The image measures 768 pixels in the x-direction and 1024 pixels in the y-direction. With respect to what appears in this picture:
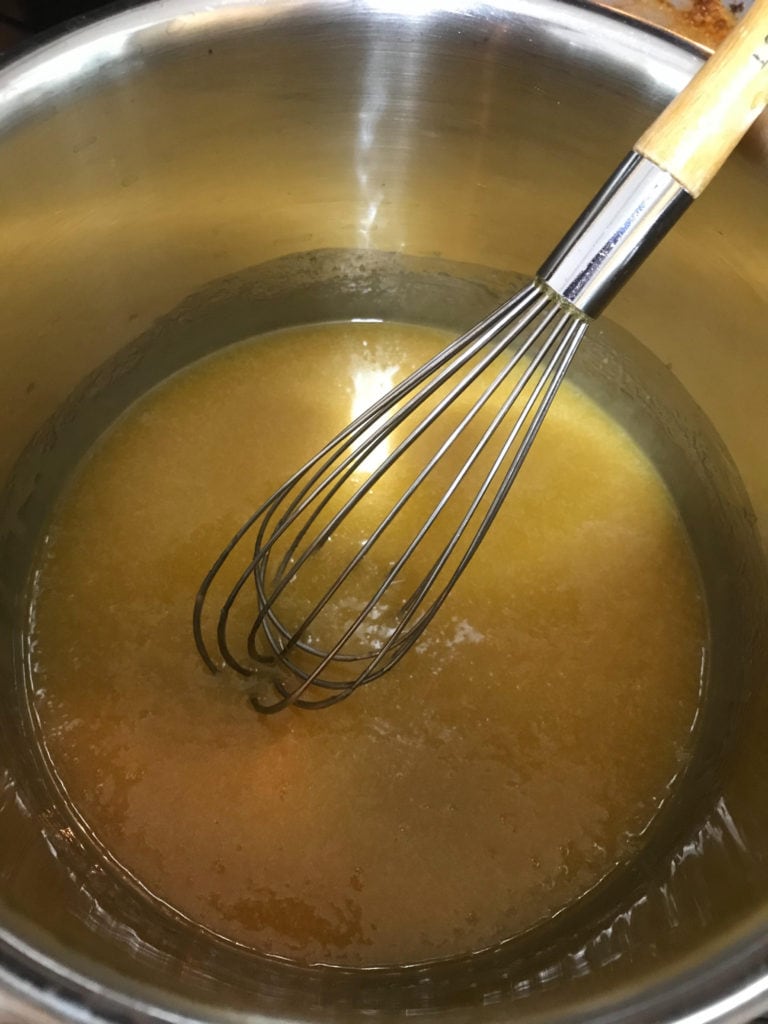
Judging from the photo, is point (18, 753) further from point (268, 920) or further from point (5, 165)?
point (5, 165)

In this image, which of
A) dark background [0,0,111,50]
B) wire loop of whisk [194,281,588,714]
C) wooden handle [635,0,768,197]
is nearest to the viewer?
wooden handle [635,0,768,197]

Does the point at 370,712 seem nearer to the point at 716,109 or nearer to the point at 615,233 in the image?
the point at 615,233

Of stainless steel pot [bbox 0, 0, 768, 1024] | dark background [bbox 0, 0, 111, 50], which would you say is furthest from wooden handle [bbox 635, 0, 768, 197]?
dark background [bbox 0, 0, 111, 50]

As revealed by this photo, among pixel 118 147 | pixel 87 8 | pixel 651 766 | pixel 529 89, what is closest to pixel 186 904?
pixel 651 766

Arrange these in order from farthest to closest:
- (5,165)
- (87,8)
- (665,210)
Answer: (87,8), (5,165), (665,210)

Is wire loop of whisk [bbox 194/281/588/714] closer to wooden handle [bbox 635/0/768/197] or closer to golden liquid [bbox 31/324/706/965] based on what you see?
golden liquid [bbox 31/324/706/965]

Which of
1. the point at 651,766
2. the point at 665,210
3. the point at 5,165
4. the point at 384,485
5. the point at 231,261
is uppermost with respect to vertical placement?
the point at 231,261

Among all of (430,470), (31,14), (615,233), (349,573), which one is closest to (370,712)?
(349,573)
